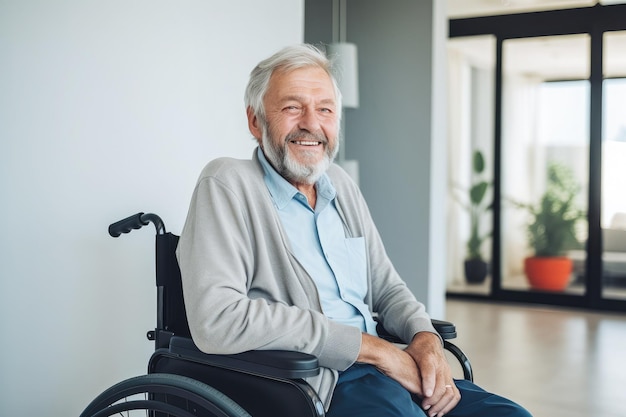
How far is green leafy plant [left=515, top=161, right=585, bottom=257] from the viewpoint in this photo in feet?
19.2

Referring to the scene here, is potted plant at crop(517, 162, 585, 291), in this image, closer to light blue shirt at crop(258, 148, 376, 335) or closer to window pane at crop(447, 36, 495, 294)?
window pane at crop(447, 36, 495, 294)

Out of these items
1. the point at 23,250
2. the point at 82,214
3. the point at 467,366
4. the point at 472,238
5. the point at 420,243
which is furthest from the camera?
the point at 472,238

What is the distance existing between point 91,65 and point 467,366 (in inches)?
52.4

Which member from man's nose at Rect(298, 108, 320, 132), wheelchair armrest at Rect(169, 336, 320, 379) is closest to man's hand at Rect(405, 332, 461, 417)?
wheelchair armrest at Rect(169, 336, 320, 379)

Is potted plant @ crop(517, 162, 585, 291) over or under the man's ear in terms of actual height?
under

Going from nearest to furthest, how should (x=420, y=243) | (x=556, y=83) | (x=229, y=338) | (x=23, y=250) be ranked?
(x=229, y=338) → (x=23, y=250) → (x=420, y=243) → (x=556, y=83)

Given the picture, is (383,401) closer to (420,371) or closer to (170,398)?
(420,371)

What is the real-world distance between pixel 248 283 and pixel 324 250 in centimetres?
22

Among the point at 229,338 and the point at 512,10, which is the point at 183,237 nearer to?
the point at 229,338

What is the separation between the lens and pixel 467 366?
173 cm

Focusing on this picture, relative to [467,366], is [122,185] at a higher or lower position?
higher

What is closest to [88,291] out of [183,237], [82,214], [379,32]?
[82,214]

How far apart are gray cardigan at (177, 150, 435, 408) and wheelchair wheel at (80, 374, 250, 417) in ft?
0.35

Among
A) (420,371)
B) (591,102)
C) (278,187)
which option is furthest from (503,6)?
(420,371)
